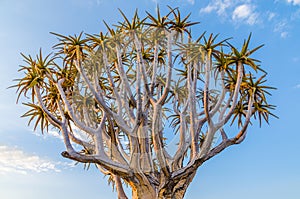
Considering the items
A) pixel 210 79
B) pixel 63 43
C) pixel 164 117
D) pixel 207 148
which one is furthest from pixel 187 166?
pixel 63 43

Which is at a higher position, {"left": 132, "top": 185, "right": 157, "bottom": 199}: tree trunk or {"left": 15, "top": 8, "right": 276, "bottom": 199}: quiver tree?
{"left": 15, "top": 8, "right": 276, "bottom": 199}: quiver tree

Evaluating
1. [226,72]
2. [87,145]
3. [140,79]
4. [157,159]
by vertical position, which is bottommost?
[157,159]

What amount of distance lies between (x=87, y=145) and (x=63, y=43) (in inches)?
125

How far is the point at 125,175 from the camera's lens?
31.7ft

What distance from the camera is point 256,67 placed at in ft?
33.1

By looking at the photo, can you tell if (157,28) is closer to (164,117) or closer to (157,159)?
(164,117)

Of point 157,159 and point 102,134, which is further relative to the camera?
point 102,134

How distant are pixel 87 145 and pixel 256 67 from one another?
5497 mm

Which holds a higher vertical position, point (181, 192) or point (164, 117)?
point (164, 117)

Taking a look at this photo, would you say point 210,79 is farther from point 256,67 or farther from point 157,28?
point 157,28

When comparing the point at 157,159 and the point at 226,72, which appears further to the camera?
the point at 226,72

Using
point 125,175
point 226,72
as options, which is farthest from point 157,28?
point 125,175

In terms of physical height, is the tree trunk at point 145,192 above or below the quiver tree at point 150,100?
below

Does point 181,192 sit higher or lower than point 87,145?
lower
